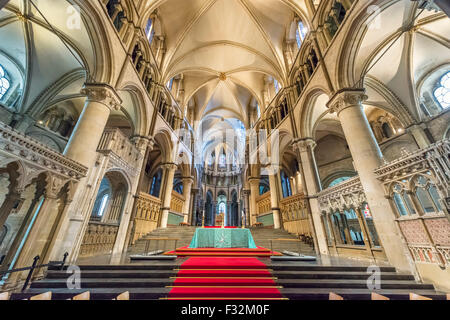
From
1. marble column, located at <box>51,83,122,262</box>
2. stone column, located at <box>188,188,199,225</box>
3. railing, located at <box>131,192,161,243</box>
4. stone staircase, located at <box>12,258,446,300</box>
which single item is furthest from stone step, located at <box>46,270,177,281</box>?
stone column, located at <box>188,188,199,225</box>

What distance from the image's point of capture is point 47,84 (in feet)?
31.4

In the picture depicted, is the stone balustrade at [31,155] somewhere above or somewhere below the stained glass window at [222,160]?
below

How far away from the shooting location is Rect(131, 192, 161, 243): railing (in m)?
8.33

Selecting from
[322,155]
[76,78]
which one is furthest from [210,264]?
[322,155]

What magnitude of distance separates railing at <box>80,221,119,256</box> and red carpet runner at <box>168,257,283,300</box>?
403 cm

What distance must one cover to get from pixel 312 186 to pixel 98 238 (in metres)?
9.34

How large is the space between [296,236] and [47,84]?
16247 mm

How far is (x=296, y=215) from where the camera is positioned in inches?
380

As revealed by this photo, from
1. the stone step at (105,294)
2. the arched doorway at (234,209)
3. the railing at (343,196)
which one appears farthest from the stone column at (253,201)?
the stone step at (105,294)

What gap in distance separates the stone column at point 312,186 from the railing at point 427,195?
3.52 metres

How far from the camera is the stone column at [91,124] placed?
5227 mm

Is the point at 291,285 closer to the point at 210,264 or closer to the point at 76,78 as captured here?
the point at 210,264

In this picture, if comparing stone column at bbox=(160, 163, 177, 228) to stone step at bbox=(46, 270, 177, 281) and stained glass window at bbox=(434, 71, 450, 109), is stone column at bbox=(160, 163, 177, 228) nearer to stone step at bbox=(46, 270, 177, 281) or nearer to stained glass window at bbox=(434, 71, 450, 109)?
stone step at bbox=(46, 270, 177, 281)

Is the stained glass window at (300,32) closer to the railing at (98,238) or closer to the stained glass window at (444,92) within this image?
the stained glass window at (444,92)
